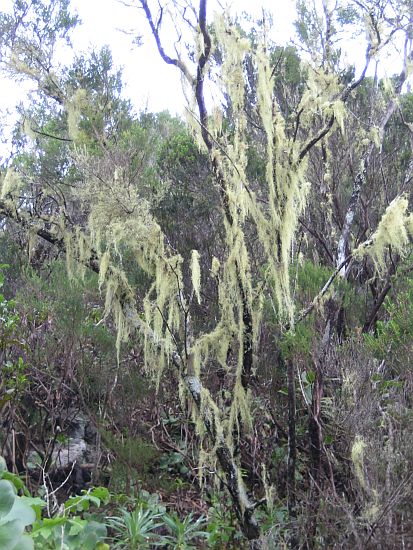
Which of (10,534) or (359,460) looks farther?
(359,460)

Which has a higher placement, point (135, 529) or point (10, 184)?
point (10, 184)

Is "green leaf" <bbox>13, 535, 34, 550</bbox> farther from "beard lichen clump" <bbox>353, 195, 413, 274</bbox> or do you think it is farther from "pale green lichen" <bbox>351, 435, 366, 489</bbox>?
"beard lichen clump" <bbox>353, 195, 413, 274</bbox>

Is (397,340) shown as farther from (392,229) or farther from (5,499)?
(5,499)

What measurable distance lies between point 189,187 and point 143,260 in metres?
4.31

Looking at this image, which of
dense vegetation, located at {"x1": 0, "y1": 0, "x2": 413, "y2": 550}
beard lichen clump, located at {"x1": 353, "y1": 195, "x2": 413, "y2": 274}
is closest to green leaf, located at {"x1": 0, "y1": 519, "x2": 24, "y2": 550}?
dense vegetation, located at {"x1": 0, "y1": 0, "x2": 413, "y2": 550}

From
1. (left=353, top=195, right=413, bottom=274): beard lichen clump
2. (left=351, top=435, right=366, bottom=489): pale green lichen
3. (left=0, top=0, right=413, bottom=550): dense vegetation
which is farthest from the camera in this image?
(left=353, top=195, right=413, bottom=274): beard lichen clump

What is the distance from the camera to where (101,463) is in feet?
17.4

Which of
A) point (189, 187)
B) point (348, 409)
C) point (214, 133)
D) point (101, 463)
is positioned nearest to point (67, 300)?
point (101, 463)

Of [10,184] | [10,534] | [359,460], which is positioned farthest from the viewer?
[10,184]

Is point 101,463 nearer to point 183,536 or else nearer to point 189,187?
point 183,536

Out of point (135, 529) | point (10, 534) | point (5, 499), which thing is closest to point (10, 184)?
point (135, 529)

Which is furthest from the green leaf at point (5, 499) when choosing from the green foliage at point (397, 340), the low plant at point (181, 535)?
the green foliage at point (397, 340)

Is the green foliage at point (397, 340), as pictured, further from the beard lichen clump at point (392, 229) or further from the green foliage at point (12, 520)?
the green foliage at point (12, 520)

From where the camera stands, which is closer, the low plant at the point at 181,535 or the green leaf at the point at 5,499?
the green leaf at the point at 5,499
